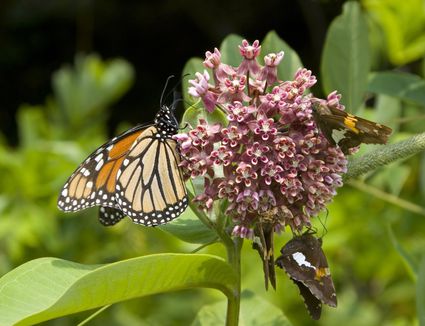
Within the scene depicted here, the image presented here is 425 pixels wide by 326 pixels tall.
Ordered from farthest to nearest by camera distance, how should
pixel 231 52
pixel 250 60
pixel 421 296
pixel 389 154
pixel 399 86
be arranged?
pixel 399 86 → pixel 231 52 → pixel 421 296 → pixel 250 60 → pixel 389 154

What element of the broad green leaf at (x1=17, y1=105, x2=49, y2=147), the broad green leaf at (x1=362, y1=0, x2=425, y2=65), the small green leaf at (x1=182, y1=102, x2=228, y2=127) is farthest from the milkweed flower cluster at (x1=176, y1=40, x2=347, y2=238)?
the broad green leaf at (x1=17, y1=105, x2=49, y2=147)

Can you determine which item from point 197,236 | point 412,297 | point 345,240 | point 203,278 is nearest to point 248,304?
point 197,236

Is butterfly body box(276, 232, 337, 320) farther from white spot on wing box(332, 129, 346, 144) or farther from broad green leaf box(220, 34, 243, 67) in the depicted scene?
broad green leaf box(220, 34, 243, 67)

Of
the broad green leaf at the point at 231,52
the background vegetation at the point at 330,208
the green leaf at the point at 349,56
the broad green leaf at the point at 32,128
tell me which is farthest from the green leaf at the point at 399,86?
the broad green leaf at the point at 32,128

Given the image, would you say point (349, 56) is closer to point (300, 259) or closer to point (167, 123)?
point (167, 123)

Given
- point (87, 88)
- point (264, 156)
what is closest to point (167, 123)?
point (264, 156)

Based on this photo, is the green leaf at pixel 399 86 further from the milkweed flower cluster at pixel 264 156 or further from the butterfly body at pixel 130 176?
the milkweed flower cluster at pixel 264 156

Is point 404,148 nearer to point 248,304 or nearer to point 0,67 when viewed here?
point 248,304
